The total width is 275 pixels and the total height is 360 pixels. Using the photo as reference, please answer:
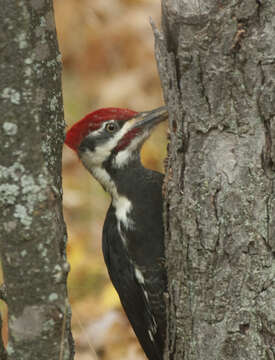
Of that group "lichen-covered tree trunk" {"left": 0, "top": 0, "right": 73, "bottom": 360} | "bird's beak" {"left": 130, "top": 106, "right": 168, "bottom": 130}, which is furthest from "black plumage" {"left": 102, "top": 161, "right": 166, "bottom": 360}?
"lichen-covered tree trunk" {"left": 0, "top": 0, "right": 73, "bottom": 360}

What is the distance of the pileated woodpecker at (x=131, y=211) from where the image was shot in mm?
3125

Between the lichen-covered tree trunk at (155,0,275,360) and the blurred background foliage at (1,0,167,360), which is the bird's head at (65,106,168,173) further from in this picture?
the blurred background foliage at (1,0,167,360)

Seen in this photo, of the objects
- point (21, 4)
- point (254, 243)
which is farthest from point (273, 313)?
point (21, 4)

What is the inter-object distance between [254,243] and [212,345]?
0.42m

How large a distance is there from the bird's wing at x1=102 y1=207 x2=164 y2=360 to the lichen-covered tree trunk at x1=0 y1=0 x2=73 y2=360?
85cm

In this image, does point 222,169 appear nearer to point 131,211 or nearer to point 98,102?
point 131,211

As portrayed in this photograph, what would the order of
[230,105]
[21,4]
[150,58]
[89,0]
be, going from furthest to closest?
[89,0]
[150,58]
[230,105]
[21,4]

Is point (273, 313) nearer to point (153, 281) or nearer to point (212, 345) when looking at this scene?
point (212, 345)

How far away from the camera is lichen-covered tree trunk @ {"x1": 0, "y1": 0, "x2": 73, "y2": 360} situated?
2.17 m

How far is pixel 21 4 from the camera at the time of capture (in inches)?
84.5

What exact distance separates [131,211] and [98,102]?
138 inches

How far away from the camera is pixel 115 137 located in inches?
128

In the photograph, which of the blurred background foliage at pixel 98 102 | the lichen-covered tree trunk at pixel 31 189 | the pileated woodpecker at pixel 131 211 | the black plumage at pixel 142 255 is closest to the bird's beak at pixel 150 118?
the pileated woodpecker at pixel 131 211

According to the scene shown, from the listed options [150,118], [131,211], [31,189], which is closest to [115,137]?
[150,118]
